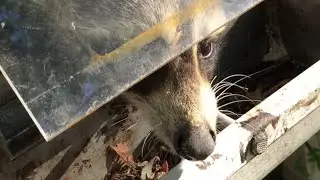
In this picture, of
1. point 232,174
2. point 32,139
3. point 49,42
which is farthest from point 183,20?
point 32,139

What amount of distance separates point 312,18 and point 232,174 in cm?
89

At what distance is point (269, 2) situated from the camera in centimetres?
226

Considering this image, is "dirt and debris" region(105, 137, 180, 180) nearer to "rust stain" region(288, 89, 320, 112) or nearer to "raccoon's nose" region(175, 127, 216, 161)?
"raccoon's nose" region(175, 127, 216, 161)

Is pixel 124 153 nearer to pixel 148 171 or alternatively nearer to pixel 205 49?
pixel 148 171

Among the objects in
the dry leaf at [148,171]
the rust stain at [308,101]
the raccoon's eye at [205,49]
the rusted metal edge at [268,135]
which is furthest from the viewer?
the dry leaf at [148,171]

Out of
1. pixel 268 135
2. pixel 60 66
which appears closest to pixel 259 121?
pixel 268 135

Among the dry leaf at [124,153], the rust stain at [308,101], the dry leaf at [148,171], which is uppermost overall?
the rust stain at [308,101]

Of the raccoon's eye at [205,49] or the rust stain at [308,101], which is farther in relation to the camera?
the raccoon's eye at [205,49]

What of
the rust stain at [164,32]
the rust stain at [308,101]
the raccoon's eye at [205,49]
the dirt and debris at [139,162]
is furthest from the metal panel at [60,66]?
the dirt and debris at [139,162]

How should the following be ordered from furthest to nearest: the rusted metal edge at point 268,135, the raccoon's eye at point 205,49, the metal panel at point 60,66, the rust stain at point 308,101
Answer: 1. the raccoon's eye at point 205,49
2. the rust stain at point 308,101
3. the rusted metal edge at point 268,135
4. the metal panel at point 60,66

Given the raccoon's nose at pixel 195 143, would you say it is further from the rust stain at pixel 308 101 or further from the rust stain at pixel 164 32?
the rust stain at pixel 164 32

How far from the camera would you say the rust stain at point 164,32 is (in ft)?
3.87

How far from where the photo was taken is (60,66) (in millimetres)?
1133

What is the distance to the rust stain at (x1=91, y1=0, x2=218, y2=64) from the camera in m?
1.18
